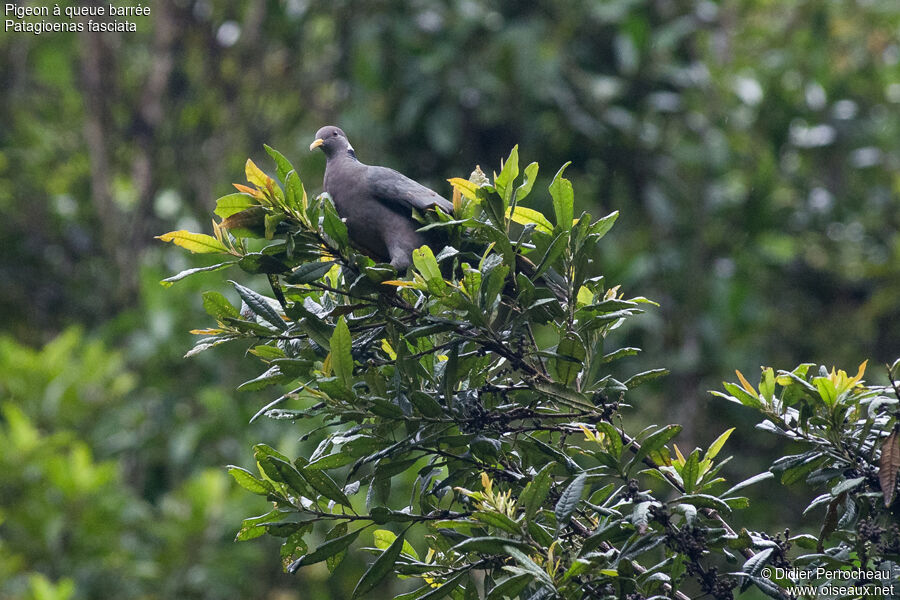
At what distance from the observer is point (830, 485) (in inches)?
83.7

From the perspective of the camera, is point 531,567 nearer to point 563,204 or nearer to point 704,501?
point 704,501

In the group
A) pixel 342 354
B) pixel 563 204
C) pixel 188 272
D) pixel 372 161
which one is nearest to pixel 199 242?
pixel 188 272

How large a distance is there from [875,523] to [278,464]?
3.88ft

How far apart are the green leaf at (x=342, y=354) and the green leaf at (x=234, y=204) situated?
35cm

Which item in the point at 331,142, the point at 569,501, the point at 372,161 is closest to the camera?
the point at 569,501

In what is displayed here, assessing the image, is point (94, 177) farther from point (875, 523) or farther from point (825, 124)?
point (875, 523)

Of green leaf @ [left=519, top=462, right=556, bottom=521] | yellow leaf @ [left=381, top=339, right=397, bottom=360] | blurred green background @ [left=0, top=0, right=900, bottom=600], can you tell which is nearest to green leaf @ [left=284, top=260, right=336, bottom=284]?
yellow leaf @ [left=381, top=339, right=397, bottom=360]

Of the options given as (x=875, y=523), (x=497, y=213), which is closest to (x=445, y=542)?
(x=497, y=213)

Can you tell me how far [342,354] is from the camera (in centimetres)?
206

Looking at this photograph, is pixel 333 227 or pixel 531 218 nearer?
pixel 333 227

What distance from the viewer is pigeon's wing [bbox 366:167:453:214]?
269cm

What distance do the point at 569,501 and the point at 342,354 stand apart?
1.76 ft

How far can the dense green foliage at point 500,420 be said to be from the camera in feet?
6.45

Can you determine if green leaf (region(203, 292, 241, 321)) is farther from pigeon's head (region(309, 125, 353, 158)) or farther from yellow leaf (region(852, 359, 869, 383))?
yellow leaf (region(852, 359, 869, 383))
